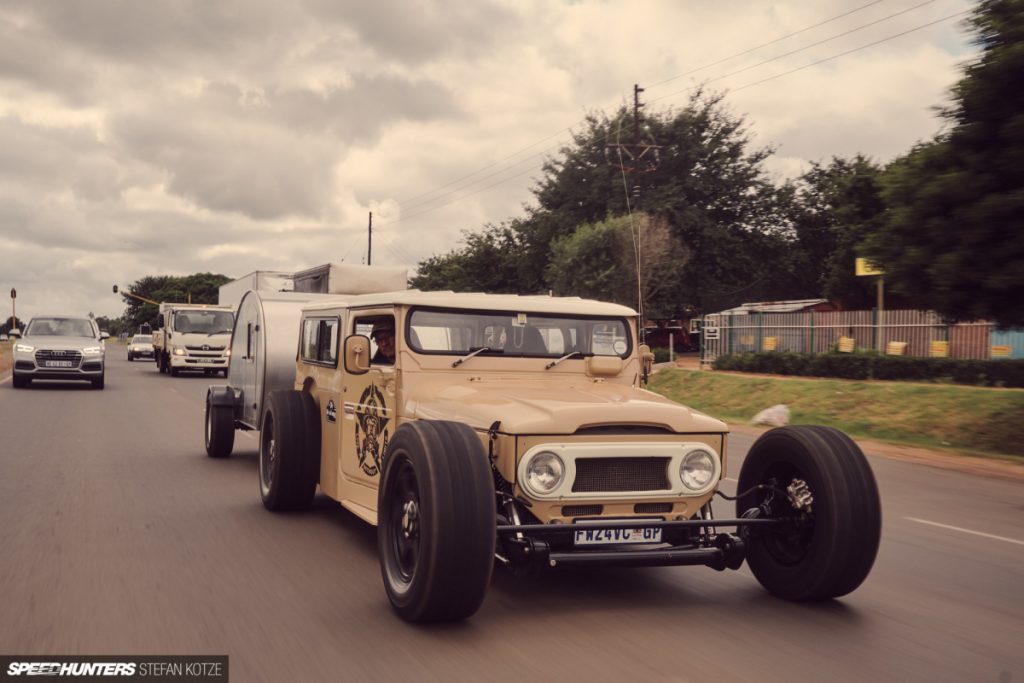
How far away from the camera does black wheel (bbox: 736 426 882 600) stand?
218 inches

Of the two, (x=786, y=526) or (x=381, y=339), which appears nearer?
(x=786, y=526)

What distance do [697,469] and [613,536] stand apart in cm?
69

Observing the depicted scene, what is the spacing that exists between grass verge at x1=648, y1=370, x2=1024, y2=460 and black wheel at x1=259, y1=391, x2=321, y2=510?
36.8 ft

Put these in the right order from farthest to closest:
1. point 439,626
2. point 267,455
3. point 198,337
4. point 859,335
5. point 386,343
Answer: point 198,337 < point 859,335 < point 267,455 < point 386,343 < point 439,626

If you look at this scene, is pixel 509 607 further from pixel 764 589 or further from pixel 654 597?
pixel 764 589

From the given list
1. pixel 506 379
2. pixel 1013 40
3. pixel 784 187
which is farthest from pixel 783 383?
pixel 784 187

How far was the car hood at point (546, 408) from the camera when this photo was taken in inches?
221

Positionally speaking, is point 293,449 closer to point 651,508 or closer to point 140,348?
point 651,508

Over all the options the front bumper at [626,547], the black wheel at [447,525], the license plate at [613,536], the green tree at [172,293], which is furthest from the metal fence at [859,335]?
the green tree at [172,293]

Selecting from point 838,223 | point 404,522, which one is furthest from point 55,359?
point 838,223

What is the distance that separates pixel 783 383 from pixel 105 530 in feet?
66.0

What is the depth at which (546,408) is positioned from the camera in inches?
227

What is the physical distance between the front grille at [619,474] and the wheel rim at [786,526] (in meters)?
0.77

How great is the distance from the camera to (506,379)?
709cm
